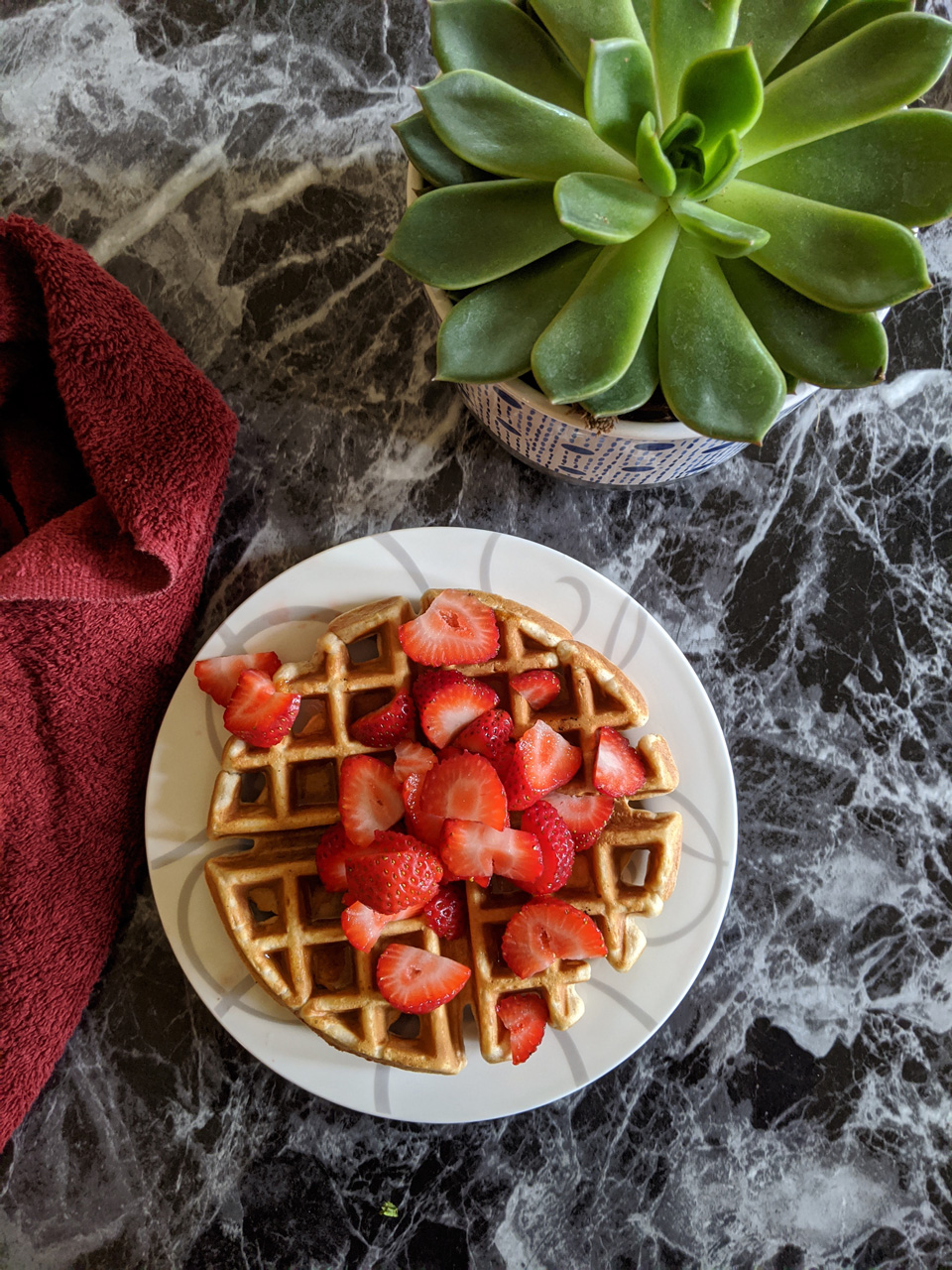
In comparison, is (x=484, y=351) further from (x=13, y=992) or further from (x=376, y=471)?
(x=13, y=992)

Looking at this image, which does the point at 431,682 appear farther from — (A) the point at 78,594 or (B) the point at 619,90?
(B) the point at 619,90

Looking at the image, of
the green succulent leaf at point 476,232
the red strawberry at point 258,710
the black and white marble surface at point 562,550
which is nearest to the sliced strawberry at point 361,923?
the red strawberry at point 258,710

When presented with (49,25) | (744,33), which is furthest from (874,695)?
(49,25)

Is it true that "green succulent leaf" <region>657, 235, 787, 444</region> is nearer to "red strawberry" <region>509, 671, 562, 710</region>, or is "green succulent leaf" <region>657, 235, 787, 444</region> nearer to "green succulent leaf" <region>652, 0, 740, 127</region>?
"green succulent leaf" <region>652, 0, 740, 127</region>

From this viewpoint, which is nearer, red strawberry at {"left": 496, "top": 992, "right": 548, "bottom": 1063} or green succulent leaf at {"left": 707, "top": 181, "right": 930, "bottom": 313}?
green succulent leaf at {"left": 707, "top": 181, "right": 930, "bottom": 313}

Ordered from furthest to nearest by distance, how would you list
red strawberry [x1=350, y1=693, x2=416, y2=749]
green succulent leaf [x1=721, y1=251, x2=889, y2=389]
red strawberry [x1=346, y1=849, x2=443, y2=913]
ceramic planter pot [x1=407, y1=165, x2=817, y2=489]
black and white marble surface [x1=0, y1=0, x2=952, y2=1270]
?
black and white marble surface [x1=0, y1=0, x2=952, y2=1270]
red strawberry [x1=350, y1=693, x2=416, y2=749]
red strawberry [x1=346, y1=849, x2=443, y2=913]
ceramic planter pot [x1=407, y1=165, x2=817, y2=489]
green succulent leaf [x1=721, y1=251, x2=889, y2=389]

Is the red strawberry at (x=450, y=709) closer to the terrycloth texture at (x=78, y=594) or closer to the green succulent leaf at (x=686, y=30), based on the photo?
the terrycloth texture at (x=78, y=594)

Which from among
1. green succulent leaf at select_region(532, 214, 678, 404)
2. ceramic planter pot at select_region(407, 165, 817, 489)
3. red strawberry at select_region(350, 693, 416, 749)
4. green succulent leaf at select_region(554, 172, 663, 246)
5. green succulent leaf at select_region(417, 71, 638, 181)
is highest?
green succulent leaf at select_region(417, 71, 638, 181)

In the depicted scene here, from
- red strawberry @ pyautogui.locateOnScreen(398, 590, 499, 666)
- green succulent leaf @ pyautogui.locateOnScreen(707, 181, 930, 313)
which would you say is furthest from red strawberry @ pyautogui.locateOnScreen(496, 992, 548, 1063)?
green succulent leaf @ pyautogui.locateOnScreen(707, 181, 930, 313)

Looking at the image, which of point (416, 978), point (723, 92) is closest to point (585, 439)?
point (723, 92)
